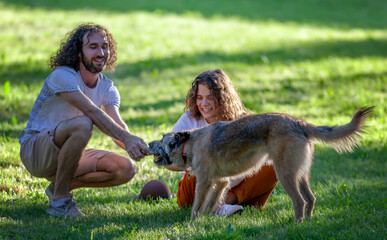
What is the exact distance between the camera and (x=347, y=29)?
22938 mm

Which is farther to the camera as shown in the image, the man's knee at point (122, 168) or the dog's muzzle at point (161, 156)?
the man's knee at point (122, 168)

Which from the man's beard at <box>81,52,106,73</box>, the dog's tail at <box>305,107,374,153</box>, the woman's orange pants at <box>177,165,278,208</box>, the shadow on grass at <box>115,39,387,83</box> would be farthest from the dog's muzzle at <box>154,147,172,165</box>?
the shadow on grass at <box>115,39,387,83</box>

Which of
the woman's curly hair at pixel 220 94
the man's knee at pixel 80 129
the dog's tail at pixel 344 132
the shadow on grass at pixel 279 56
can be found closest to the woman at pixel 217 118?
the woman's curly hair at pixel 220 94

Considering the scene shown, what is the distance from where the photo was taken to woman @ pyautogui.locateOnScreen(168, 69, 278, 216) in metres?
5.83

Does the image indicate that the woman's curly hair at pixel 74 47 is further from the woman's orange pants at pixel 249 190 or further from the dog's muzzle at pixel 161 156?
the woman's orange pants at pixel 249 190

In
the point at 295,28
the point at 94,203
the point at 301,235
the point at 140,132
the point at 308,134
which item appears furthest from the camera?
the point at 295,28

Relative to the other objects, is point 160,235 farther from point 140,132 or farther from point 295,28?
point 295,28

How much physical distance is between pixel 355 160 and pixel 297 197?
3646 millimetres

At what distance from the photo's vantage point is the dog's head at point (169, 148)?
18.9ft

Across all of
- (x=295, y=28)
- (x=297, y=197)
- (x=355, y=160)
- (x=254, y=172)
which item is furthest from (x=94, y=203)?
(x=295, y=28)

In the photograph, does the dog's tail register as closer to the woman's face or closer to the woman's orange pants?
the woman's orange pants

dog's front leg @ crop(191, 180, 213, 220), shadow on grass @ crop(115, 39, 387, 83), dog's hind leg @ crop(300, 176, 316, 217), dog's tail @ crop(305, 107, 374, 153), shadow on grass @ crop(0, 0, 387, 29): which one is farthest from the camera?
shadow on grass @ crop(0, 0, 387, 29)

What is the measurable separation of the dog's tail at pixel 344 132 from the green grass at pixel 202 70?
2.76 feet

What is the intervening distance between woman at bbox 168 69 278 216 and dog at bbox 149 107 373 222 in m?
0.23
